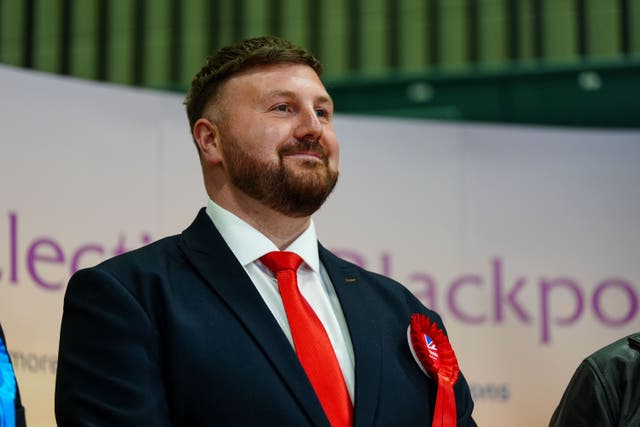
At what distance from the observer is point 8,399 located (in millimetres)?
1888

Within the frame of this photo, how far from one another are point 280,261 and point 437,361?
0.34 m

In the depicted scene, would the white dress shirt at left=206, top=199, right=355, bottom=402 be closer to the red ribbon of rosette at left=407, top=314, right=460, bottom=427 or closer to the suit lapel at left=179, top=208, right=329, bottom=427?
the suit lapel at left=179, top=208, right=329, bottom=427

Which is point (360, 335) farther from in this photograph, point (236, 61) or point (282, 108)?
point (236, 61)

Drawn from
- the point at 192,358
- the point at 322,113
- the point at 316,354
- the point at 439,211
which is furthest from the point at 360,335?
the point at 439,211

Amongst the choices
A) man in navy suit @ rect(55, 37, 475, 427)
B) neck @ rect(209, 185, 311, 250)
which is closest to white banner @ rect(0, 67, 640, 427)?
man in navy suit @ rect(55, 37, 475, 427)

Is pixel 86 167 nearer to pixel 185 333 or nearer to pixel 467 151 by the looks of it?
pixel 467 151

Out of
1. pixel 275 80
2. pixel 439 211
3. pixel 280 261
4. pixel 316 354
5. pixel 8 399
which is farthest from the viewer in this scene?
pixel 439 211

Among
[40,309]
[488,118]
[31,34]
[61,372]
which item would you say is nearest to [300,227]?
[61,372]

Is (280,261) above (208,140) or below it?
below

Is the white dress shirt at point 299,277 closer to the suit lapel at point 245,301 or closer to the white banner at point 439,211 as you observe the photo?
the suit lapel at point 245,301

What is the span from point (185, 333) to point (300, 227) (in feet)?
1.22

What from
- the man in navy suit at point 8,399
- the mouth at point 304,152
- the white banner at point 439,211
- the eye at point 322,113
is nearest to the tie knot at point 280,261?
the mouth at point 304,152

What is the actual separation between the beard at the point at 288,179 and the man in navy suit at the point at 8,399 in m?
0.54

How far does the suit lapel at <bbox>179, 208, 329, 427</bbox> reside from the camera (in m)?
1.95
